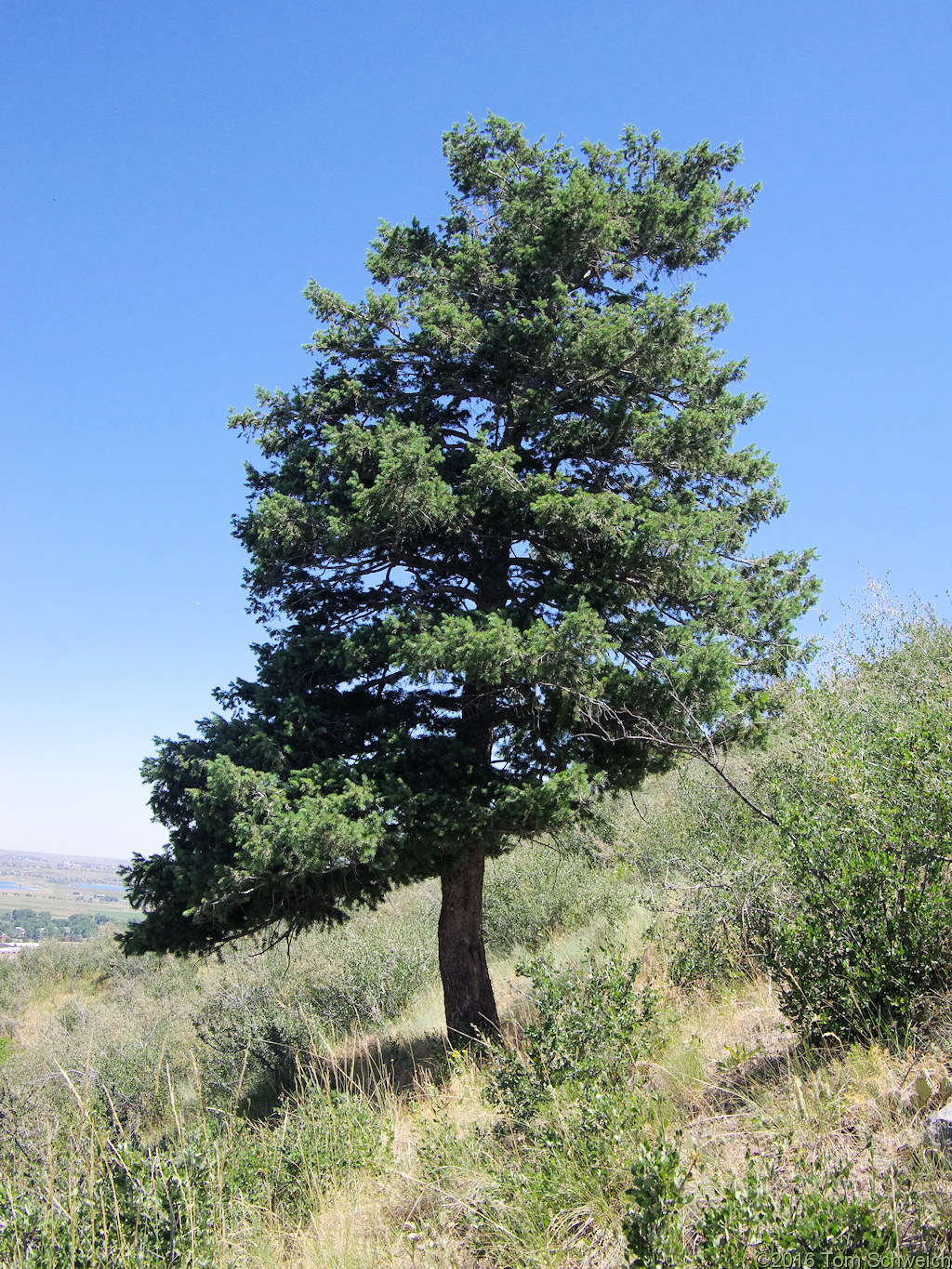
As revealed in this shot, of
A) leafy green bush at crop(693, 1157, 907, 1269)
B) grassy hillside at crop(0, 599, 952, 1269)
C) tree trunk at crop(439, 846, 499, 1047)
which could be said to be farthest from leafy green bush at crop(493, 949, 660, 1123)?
tree trunk at crop(439, 846, 499, 1047)

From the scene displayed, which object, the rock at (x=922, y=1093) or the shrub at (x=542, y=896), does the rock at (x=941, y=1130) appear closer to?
the rock at (x=922, y=1093)

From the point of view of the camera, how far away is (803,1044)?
5.03 meters

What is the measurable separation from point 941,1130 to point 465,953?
6.31 metres

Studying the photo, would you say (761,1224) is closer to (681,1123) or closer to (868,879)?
(681,1123)

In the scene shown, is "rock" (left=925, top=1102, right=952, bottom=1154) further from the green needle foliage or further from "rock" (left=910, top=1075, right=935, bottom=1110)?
the green needle foliage

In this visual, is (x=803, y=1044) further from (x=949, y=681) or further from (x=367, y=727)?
(x=367, y=727)

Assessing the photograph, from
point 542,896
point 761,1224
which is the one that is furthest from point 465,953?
point 542,896

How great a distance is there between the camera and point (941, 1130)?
349cm

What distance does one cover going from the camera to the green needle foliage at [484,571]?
7805 millimetres

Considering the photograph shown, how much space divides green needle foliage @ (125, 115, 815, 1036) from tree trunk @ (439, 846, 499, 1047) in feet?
0.10

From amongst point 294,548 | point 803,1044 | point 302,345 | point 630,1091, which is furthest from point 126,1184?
point 302,345

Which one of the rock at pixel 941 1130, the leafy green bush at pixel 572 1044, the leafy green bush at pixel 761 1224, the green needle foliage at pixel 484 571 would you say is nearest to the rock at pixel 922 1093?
the rock at pixel 941 1130

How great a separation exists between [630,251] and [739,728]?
6448 mm

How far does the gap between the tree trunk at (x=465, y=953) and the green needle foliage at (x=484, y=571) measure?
0.10ft
